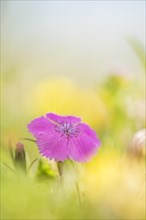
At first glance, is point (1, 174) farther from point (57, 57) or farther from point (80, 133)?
point (57, 57)

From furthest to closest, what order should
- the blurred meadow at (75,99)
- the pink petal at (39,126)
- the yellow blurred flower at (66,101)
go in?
the yellow blurred flower at (66,101) < the pink petal at (39,126) < the blurred meadow at (75,99)

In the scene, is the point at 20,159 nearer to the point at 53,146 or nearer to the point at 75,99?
the point at 53,146

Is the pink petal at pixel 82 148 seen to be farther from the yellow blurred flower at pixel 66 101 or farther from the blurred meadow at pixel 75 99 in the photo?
the yellow blurred flower at pixel 66 101

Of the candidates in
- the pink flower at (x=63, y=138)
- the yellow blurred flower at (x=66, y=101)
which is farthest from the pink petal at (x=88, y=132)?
the yellow blurred flower at (x=66, y=101)

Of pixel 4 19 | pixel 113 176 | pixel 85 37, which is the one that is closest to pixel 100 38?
pixel 85 37

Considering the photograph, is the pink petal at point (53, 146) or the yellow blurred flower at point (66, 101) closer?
the pink petal at point (53, 146)

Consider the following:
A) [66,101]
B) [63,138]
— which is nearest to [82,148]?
[63,138]
